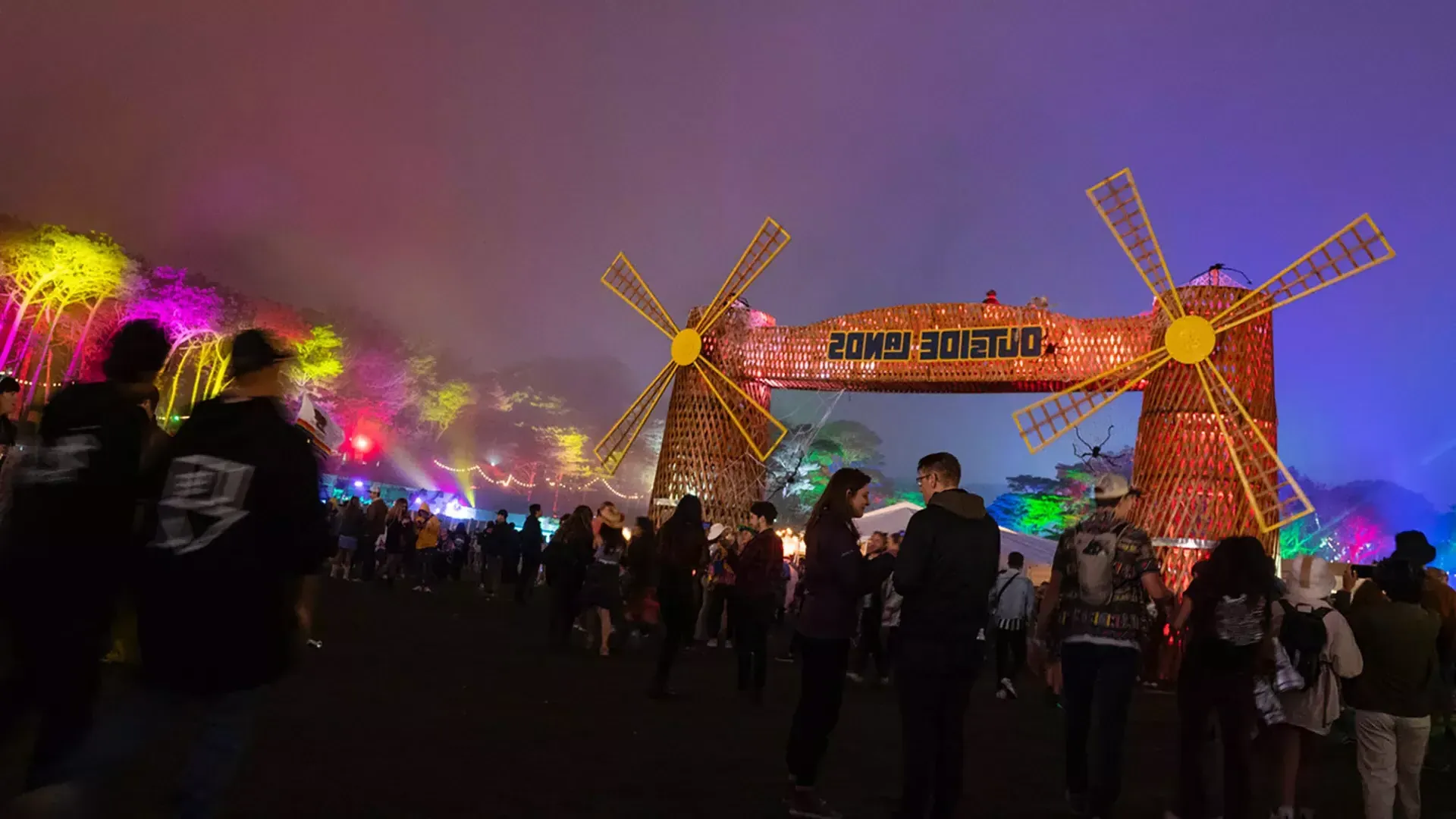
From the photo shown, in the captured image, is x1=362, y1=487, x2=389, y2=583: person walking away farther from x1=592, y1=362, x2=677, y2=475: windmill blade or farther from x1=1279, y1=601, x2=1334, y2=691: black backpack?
x1=1279, y1=601, x2=1334, y2=691: black backpack

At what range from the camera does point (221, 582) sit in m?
2.61

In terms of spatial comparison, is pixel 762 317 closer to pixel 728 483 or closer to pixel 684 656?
pixel 728 483

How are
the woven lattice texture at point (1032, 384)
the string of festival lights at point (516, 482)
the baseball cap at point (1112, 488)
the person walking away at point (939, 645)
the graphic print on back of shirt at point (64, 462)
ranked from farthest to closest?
the string of festival lights at point (516, 482) → the woven lattice texture at point (1032, 384) → the baseball cap at point (1112, 488) → the person walking away at point (939, 645) → the graphic print on back of shirt at point (64, 462)

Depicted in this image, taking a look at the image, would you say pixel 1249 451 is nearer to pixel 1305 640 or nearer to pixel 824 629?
pixel 1305 640

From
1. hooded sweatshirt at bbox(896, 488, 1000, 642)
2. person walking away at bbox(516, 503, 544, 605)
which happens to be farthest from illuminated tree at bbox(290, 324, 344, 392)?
hooded sweatshirt at bbox(896, 488, 1000, 642)

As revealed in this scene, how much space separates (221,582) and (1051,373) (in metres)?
17.0

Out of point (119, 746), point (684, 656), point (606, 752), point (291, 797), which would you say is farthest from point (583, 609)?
point (119, 746)

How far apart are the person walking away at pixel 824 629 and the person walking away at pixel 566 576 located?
665 cm

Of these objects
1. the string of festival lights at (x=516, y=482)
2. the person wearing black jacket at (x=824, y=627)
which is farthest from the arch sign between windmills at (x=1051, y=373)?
the string of festival lights at (x=516, y=482)

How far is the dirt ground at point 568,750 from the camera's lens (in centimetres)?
467

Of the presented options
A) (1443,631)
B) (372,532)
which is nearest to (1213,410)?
(1443,631)

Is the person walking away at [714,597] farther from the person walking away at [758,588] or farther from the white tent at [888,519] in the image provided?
the white tent at [888,519]

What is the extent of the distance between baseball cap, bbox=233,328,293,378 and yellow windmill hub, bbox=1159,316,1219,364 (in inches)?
614

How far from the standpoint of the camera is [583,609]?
12.3 m
